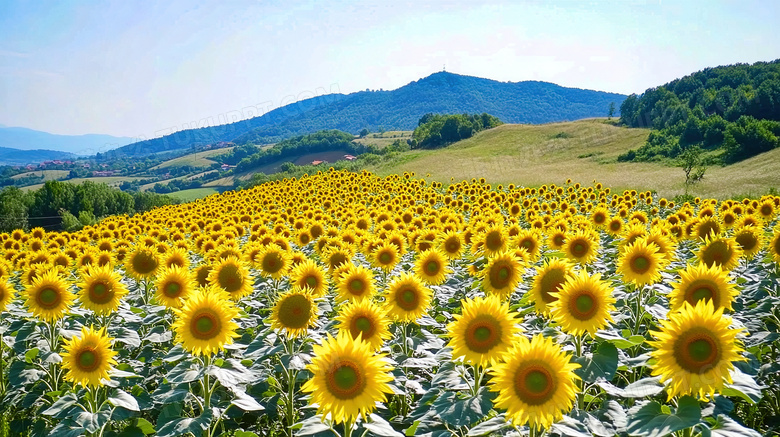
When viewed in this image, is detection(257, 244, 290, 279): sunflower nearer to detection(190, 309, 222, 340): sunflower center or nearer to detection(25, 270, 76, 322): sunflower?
detection(25, 270, 76, 322): sunflower

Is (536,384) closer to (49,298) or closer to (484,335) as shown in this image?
(484,335)

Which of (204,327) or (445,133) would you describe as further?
(445,133)

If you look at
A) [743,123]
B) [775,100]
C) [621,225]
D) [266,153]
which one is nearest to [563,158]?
[743,123]

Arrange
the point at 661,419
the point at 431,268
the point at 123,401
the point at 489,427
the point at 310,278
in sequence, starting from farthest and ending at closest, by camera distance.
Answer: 1. the point at 431,268
2. the point at 310,278
3. the point at 123,401
4. the point at 489,427
5. the point at 661,419

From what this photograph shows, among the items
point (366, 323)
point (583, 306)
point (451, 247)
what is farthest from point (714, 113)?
point (366, 323)

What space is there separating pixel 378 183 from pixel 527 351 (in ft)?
80.3

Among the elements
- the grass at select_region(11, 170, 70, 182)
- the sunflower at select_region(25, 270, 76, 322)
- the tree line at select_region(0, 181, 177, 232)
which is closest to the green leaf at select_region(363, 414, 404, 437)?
the sunflower at select_region(25, 270, 76, 322)

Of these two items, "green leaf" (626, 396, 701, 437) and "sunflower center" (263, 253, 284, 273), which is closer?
"green leaf" (626, 396, 701, 437)

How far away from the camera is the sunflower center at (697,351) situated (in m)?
2.86

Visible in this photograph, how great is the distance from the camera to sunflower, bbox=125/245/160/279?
23.9 ft

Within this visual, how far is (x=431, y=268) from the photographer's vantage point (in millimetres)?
6531

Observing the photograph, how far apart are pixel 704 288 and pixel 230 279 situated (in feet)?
17.0

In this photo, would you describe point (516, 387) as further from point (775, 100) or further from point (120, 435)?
point (775, 100)

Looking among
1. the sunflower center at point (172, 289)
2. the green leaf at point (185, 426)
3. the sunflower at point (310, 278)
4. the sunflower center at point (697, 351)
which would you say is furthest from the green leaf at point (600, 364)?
the sunflower center at point (172, 289)
